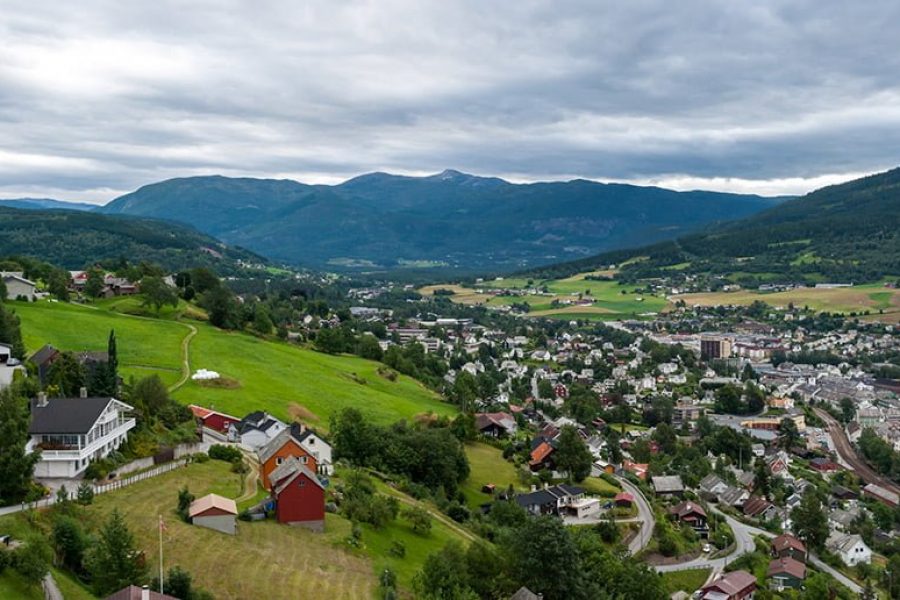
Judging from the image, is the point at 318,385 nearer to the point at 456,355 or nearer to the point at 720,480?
the point at 720,480

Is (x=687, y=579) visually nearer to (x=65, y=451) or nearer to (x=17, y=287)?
(x=65, y=451)

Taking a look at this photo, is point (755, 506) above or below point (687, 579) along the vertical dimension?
below

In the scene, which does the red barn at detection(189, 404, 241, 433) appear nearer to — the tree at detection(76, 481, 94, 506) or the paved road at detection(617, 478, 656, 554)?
the tree at detection(76, 481, 94, 506)

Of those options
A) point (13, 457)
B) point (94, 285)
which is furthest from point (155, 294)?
point (13, 457)

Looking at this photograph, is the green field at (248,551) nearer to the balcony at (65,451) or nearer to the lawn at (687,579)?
the balcony at (65,451)

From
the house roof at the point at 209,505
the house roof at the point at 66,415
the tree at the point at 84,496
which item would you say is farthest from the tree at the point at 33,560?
the house roof at the point at 66,415

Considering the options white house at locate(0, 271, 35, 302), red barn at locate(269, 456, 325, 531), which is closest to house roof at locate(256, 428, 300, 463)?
red barn at locate(269, 456, 325, 531)

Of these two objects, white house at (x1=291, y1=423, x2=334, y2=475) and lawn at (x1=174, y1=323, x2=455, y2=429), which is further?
lawn at (x1=174, y1=323, x2=455, y2=429)
